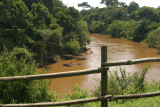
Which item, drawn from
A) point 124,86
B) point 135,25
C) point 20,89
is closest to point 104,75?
point 20,89

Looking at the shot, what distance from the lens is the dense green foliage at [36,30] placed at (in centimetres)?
1689

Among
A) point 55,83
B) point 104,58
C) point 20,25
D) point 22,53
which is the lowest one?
point 55,83

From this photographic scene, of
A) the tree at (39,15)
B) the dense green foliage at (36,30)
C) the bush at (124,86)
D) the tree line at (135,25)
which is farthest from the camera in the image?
the tree line at (135,25)

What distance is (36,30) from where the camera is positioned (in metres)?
19.0

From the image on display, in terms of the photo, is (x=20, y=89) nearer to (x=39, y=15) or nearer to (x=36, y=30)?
(x=36, y=30)

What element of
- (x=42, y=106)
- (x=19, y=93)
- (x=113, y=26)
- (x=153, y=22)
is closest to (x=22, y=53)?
(x=19, y=93)

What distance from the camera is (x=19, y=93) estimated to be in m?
4.68

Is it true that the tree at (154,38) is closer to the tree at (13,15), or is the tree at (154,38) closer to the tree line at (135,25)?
the tree line at (135,25)

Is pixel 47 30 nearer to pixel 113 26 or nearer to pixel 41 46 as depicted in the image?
pixel 41 46

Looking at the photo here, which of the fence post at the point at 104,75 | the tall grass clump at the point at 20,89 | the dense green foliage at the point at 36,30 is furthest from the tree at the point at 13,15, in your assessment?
the fence post at the point at 104,75

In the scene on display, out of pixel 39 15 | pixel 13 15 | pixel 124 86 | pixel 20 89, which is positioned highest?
pixel 39 15

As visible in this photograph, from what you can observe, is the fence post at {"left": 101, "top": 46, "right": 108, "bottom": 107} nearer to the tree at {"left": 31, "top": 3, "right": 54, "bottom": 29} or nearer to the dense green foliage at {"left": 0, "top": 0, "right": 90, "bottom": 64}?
the dense green foliage at {"left": 0, "top": 0, "right": 90, "bottom": 64}

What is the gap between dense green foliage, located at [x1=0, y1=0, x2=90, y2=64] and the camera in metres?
16.9

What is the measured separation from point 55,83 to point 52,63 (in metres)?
6.05
